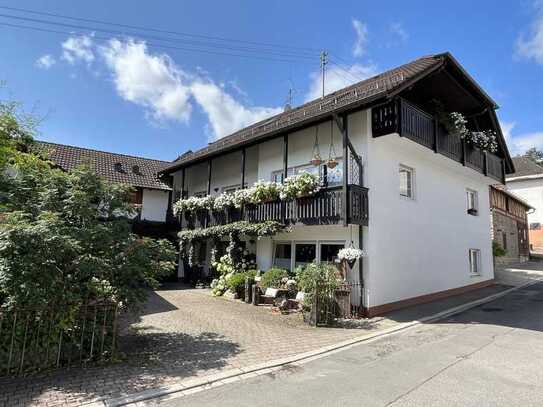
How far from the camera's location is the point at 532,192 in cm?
3397

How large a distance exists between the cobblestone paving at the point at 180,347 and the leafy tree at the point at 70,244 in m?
1.06


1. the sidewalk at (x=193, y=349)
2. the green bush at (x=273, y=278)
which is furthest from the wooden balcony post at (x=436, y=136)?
the green bush at (x=273, y=278)

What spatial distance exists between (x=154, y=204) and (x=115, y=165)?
12.1 feet

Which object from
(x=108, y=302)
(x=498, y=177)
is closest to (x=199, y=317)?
(x=108, y=302)

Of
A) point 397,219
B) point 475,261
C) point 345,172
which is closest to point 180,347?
point 345,172

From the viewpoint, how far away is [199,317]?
30.0 feet

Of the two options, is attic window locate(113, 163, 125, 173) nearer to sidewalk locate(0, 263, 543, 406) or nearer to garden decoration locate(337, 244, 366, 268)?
sidewalk locate(0, 263, 543, 406)

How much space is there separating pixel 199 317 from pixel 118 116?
1156 centimetres

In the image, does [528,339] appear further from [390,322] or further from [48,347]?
[48,347]

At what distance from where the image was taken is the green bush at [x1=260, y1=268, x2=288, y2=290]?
37.3ft

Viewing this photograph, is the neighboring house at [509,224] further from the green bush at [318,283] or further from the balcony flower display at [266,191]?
the green bush at [318,283]

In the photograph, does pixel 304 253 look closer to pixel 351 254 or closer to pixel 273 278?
pixel 273 278

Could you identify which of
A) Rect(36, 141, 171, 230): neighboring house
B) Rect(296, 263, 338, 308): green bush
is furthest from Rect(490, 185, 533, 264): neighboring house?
Rect(36, 141, 171, 230): neighboring house

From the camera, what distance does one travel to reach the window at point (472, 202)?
16.3 m
